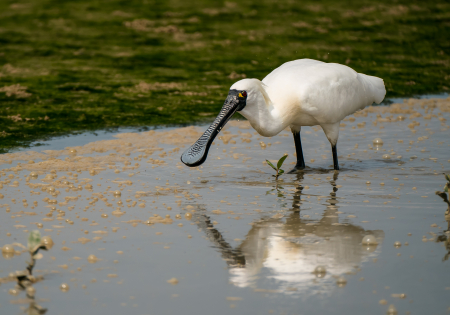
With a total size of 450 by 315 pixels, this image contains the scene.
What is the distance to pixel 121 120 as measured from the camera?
37.2 feet

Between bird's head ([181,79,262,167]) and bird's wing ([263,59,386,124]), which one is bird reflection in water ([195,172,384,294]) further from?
bird's wing ([263,59,386,124])

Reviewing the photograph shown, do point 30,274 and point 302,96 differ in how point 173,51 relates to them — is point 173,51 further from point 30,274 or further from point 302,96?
point 30,274

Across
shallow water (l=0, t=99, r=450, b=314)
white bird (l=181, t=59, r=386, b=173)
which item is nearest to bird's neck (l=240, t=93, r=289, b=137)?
white bird (l=181, t=59, r=386, b=173)

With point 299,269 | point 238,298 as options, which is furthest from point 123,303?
point 299,269

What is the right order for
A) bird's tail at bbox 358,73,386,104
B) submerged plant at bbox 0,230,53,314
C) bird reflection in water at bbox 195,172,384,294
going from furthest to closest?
bird's tail at bbox 358,73,386,104
bird reflection in water at bbox 195,172,384,294
submerged plant at bbox 0,230,53,314

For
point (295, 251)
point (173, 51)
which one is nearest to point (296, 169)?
point (295, 251)

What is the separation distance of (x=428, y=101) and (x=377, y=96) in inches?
175

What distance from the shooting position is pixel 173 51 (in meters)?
17.3

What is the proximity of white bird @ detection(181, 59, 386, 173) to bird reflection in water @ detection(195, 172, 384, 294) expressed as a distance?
1.25m

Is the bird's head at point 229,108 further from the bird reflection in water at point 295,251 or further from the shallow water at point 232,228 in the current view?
the bird reflection in water at point 295,251

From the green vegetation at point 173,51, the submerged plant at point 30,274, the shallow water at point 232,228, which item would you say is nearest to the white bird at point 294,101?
the shallow water at point 232,228

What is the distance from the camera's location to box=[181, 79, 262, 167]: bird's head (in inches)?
277

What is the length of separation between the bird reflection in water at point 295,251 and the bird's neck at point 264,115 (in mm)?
1234

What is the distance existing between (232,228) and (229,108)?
65.7 inches
